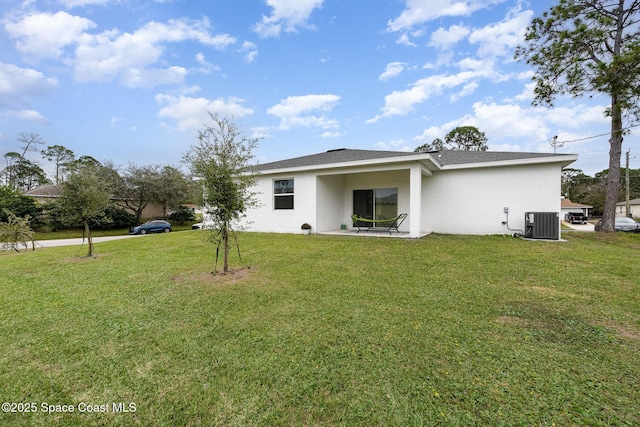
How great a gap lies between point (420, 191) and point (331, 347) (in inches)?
298

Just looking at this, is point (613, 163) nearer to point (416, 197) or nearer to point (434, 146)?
point (416, 197)

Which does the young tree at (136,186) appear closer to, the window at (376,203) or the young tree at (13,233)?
the young tree at (13,233)

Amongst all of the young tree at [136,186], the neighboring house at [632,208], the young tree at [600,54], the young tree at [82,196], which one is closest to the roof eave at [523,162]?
the young tree at [600,54]

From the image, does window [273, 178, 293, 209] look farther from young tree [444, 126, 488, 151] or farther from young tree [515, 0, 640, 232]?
young tree [444, 126, 488, 151]

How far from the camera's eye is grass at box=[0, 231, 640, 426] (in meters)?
1.77

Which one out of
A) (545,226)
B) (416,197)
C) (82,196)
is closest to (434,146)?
(545,226)

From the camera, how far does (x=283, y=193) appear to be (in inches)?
445

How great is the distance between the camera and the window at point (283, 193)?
1118cm

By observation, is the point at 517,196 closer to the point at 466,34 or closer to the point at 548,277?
the point at 548,277

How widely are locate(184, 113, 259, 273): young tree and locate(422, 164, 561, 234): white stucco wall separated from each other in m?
8.09

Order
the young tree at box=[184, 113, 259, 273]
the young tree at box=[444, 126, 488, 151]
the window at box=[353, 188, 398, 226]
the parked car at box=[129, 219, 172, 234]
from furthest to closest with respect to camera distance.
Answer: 1. the young tree at box=[444, 126, 488, 151]
2. the parked car at box=[129, 219, 172, 234]
3. the window at box=[353, 188, 398, 226]
4. the young tree at box=[184, 113, 259, 273]

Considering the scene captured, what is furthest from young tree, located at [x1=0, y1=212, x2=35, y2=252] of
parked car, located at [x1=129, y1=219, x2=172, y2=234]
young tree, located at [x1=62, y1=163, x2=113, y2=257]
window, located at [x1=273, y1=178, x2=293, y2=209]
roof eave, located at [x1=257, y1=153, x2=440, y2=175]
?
window, located at [x1=273, y1=178, x2=293, y2=209]

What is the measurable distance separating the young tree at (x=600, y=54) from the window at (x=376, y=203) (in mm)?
8263

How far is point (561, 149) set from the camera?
17.5 meters
